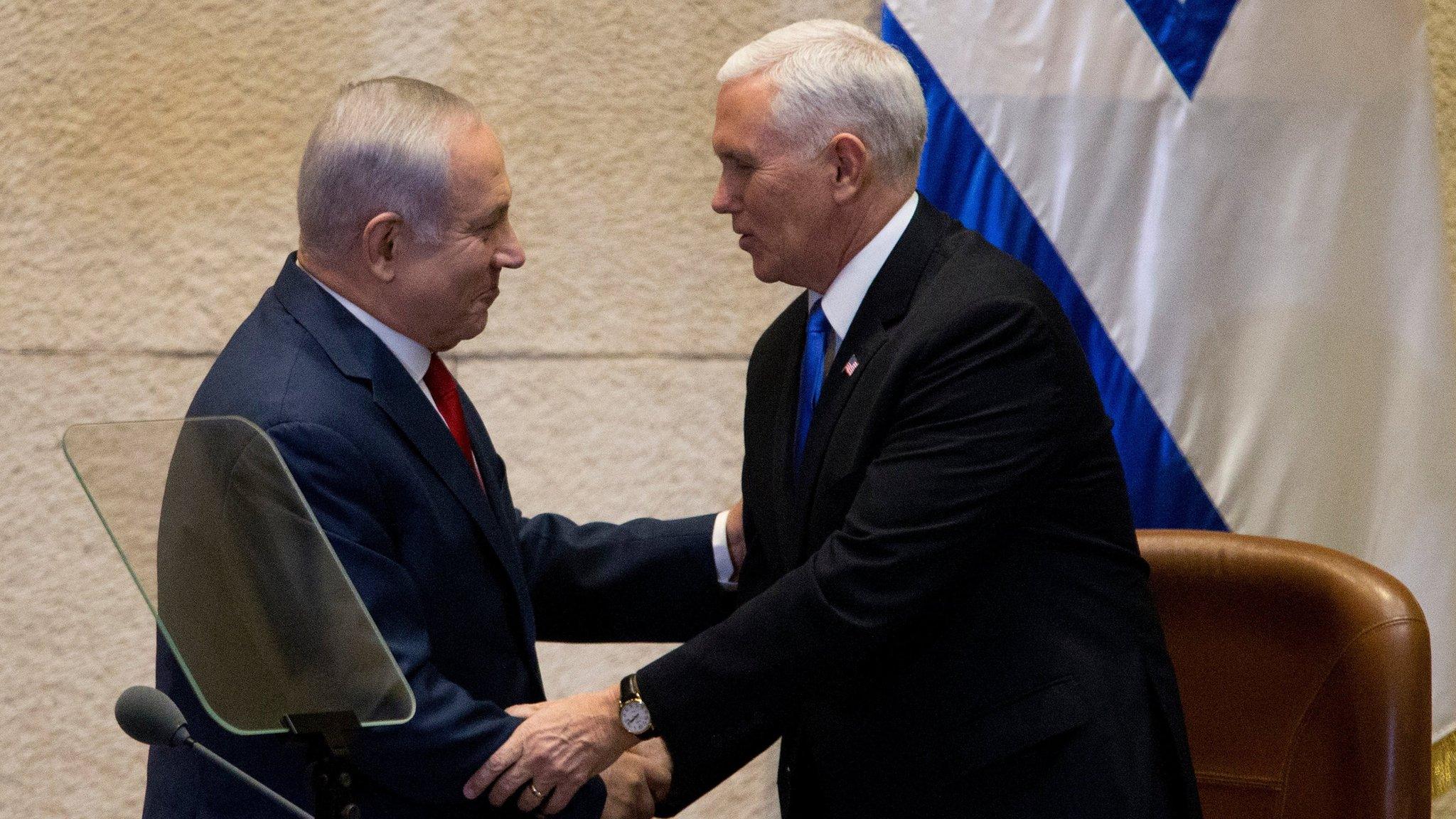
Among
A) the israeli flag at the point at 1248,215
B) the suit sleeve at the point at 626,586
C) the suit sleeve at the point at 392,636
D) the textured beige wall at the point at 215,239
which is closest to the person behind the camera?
the suit sleeve at the point at 392,636

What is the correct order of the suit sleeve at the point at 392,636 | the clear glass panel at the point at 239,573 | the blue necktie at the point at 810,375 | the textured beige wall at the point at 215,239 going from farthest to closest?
the textured beige wall at the point at 215,239, the blue necktie at the point at 810,375, the suit sleeve at the point at 392,636, the clear glass panel at the point at 239,573

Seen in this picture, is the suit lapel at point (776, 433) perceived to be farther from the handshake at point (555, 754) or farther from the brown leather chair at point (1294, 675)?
the brown leather chair at point (1294, 675)

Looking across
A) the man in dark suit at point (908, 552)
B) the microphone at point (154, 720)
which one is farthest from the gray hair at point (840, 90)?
the microphone at point (154, 720)

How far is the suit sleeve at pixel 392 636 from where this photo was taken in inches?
61.9

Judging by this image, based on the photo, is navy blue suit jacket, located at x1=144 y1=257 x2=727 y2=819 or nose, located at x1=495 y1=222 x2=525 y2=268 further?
nose, located at x1=495 y1=222 x2=525 y2=268

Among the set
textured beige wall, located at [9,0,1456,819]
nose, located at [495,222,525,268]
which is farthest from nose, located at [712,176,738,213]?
textured beige wall, located at [9,0,1456,819]

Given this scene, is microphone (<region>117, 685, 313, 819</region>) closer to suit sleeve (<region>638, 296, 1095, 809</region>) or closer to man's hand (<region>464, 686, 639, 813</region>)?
man's hand (<region>464, 686, 639, 813</region>)

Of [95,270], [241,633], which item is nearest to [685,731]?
[241,633]

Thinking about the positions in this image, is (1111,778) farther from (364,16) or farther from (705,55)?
(364,16)

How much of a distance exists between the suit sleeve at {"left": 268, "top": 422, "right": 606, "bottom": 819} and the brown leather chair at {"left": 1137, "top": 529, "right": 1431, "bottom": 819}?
44.4 inches

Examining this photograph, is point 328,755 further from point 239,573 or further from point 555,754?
point 555,754

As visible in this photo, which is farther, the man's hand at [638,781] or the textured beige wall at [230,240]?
the textured beige wall at [230,240]

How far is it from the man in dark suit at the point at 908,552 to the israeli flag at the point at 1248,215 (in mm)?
798

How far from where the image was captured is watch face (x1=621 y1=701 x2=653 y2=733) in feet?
5.96
